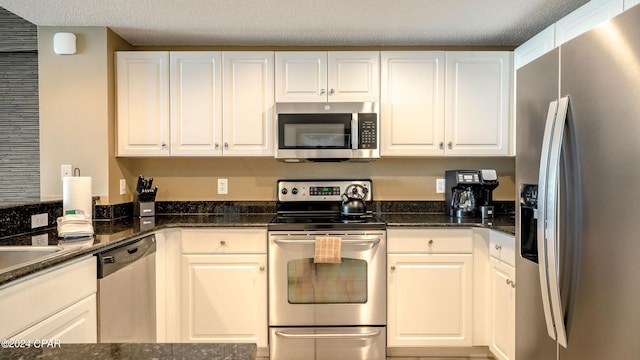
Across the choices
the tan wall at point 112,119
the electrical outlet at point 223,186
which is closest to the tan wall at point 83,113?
the tan wall at point 112,119

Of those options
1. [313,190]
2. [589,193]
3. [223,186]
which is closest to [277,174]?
[313,190]

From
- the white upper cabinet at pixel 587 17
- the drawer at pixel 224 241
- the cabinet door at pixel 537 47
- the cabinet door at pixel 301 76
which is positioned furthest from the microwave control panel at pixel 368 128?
the white upper cabinet at pixel 587 17

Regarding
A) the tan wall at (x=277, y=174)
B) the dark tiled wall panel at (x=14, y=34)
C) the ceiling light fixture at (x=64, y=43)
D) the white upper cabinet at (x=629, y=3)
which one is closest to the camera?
the white upper cabinet at (x=629, y=3)

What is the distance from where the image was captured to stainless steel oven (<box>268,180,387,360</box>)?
2432 millimetres

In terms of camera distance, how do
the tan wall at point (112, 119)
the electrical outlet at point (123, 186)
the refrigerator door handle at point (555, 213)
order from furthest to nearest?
the electrical outlet at point (123, 186)
the tan wall at point (112, 119)
the refrigerator door handle at point (555, 213)

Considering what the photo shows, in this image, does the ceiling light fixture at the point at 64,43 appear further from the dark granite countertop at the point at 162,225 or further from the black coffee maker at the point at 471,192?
the black coffee maker at the point at 471,192

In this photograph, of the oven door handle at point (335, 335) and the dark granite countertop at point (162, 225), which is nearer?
the dark granite countertop at point (162, 225)

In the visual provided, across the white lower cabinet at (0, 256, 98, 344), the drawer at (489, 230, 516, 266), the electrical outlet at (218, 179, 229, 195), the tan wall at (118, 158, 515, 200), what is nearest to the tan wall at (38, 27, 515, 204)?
the tan wall at (118, 158, 515, 200)

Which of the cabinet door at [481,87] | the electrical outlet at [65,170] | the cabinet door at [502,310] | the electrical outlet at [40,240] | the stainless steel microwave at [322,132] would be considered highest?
the cabinet door at [481,87]

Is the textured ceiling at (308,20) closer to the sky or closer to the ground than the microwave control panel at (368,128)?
closer to the sky

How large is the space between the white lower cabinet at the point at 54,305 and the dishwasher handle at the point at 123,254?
5 centimetres

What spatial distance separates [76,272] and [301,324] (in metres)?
1.32

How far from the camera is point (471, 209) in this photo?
2812 mm

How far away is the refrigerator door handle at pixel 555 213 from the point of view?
1.24 m
